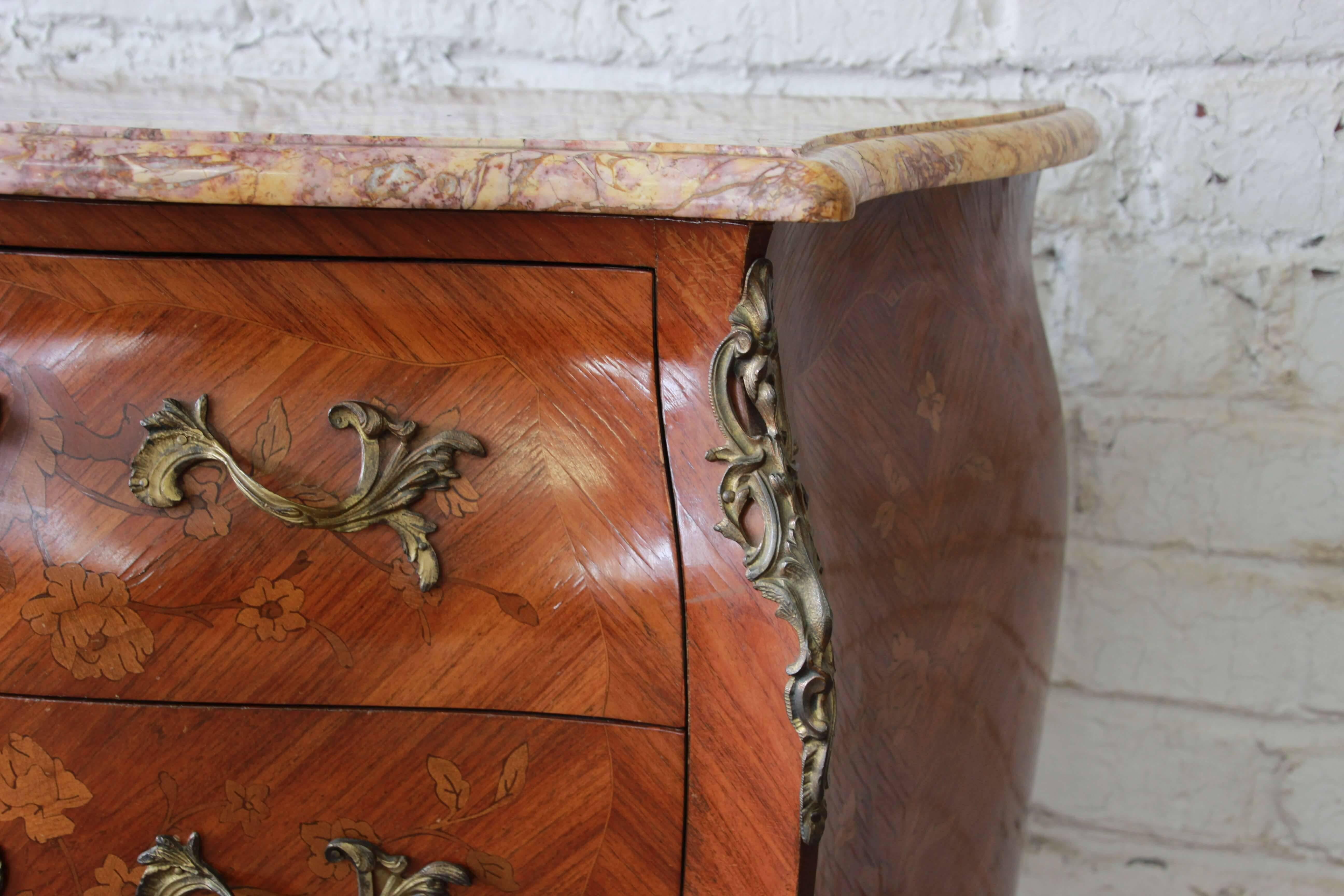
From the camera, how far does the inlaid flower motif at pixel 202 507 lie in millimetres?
435

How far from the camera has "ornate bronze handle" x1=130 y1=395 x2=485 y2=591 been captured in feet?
1.38

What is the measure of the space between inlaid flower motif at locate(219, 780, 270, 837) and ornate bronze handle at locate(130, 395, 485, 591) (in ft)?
0.38

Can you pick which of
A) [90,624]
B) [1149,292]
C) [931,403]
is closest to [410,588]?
[90,624]

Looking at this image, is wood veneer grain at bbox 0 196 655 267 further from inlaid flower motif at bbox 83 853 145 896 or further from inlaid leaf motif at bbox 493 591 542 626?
inlaid flower motif at bbox 83 853 145 896

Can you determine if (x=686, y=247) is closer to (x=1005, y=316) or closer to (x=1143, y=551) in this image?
(x=1005, y=316)

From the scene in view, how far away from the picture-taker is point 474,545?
0.43 meters

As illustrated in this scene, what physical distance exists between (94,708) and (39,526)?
77 mm

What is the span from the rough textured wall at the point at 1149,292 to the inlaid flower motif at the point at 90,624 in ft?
1.44

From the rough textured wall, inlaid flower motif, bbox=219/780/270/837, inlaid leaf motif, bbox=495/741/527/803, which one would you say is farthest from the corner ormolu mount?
the rough textured wall

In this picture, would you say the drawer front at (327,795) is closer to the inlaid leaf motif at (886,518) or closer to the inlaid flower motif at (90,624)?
the inlaid flower motif at (90,624)

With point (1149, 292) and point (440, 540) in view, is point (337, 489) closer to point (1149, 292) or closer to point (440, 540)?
point (440, 540)

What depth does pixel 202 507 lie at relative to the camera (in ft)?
1.43

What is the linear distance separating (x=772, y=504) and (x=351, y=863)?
23 centimetres

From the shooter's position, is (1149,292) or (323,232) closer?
(323,232)
